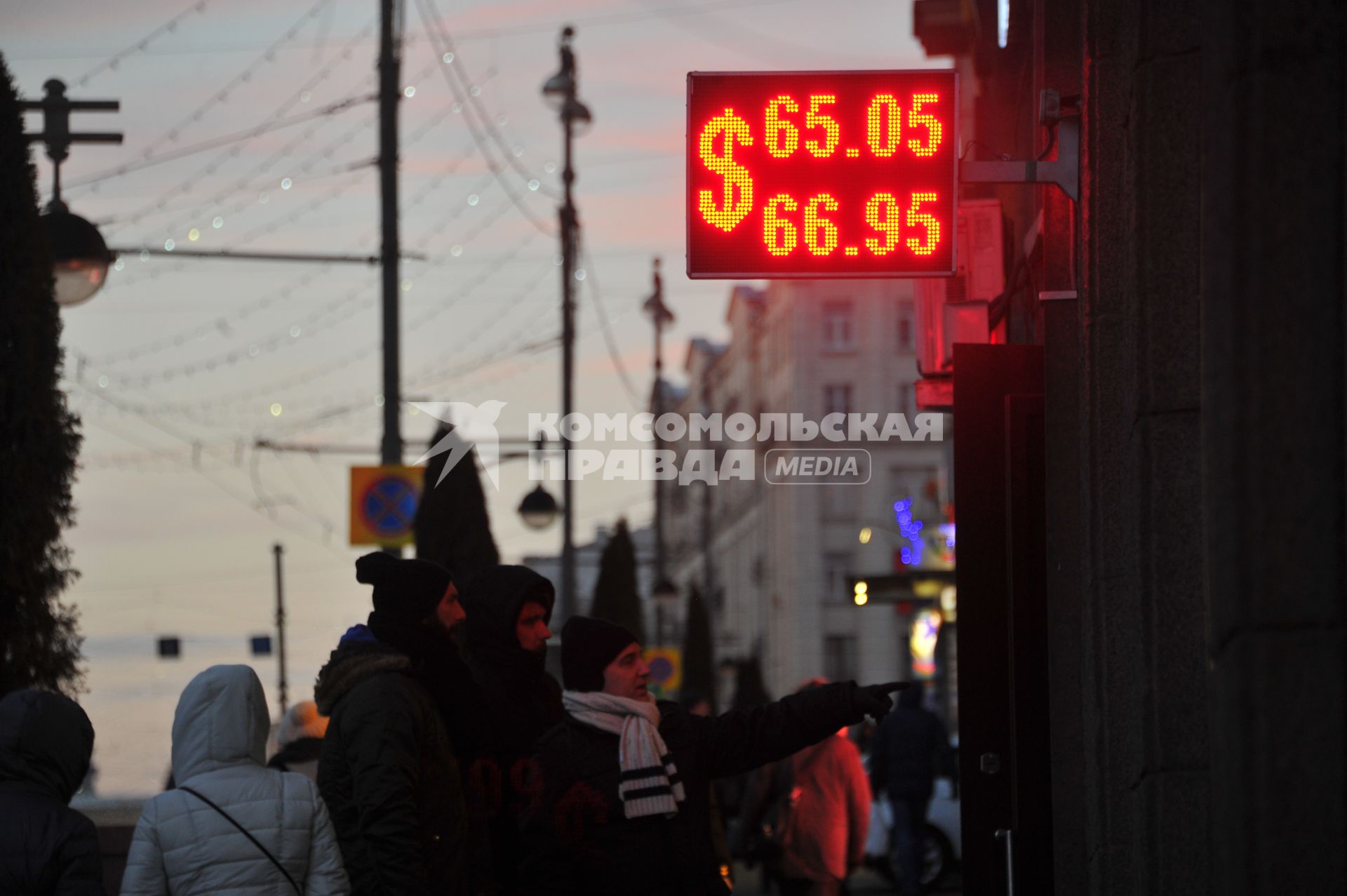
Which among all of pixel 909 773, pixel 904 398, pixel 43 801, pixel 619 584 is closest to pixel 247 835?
pixel 43 801

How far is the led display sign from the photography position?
22.2 feet

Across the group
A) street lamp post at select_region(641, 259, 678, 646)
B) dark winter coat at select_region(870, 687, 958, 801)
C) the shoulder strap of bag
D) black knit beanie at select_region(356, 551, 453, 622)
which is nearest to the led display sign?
black knit beanie at select_region(356, 551, 453, 622)

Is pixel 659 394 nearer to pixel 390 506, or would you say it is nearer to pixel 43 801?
pixel 390 506

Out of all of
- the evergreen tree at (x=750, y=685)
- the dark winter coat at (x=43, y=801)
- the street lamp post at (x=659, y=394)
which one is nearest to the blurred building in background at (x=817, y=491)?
the evergreen tree at (x=750, y=685)

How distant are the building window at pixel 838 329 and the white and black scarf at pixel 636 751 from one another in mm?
59213

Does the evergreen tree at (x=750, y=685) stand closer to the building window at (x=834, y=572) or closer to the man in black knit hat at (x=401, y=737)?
the building window at (x=834, y=572)

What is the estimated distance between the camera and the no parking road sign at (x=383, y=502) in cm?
1795

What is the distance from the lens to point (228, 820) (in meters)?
5.29

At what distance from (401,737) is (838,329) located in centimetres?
6046

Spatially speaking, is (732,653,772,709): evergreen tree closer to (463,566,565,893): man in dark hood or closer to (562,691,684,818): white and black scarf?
(463,566,565,893): man in dark hood

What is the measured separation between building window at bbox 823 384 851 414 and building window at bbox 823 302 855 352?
1452 mm

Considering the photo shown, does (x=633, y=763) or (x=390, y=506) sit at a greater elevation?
(x=390, y=506)

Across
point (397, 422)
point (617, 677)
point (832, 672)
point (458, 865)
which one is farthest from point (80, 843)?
point (832, 672)

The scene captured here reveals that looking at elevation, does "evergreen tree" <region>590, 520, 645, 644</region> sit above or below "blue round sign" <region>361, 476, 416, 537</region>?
below
